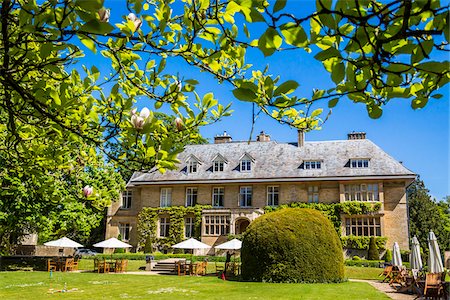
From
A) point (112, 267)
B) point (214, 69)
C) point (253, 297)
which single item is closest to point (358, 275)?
point (253, 297)

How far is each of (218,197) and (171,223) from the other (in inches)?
185

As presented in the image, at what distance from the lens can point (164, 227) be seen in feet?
123

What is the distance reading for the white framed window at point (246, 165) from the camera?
1438 inches

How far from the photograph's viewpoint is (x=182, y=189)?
3756cm

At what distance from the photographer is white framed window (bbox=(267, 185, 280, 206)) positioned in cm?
3538

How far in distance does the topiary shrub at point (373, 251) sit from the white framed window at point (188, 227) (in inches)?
572

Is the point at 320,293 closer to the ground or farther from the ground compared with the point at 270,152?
closer to the ground

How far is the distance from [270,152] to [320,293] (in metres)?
23.7

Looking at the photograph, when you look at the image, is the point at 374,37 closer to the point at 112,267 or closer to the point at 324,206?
the point at 112,267

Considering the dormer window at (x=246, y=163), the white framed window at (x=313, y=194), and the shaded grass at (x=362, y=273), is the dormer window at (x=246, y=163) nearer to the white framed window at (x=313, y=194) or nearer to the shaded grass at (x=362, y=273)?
the white framed window at (x=313, y=194)

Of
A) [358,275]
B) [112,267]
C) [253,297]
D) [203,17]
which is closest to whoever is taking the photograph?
[203,17]

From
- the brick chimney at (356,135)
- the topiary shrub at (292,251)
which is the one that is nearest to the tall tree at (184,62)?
the topiary shrub at (292,251)

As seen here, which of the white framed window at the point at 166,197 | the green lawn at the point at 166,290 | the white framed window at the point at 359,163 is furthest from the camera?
Answer: the white framed window at the point at 166,197

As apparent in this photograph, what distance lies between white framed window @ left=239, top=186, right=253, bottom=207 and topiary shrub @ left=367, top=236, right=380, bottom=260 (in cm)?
1008
